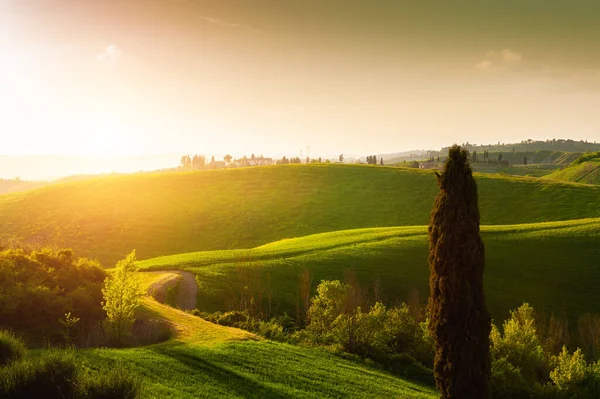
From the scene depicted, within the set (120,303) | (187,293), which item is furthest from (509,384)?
(187,293)

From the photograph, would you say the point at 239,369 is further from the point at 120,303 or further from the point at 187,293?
the point at 187,293

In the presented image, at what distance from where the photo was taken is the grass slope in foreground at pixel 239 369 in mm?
20297

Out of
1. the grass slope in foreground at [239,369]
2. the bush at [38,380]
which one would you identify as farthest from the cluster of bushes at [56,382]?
the grass slope in foreground at [239,369]

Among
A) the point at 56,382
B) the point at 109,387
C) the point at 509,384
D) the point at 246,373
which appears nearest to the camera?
the point at 56,382

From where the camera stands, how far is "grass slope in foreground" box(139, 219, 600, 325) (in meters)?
44.8

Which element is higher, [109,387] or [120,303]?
[109,387]

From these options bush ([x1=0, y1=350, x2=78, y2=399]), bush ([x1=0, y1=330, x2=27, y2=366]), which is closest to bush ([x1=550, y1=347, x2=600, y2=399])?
bush ([x1=0, y1=350, x2=78, y2=399])

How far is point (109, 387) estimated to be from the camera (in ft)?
45.2

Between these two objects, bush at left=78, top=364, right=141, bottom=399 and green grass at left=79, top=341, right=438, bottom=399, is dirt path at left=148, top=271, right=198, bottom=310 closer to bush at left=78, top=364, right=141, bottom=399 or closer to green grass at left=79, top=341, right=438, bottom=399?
green grass at left=79, top=341, right=438, bottom=399

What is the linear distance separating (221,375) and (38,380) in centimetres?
991

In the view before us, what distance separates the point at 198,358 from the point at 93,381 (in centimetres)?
988

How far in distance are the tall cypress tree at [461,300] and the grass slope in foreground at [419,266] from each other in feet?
72.7

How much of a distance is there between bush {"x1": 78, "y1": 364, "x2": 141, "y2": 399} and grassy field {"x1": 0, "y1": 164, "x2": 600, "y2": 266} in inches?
2788

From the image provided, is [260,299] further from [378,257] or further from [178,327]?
[378,257]
